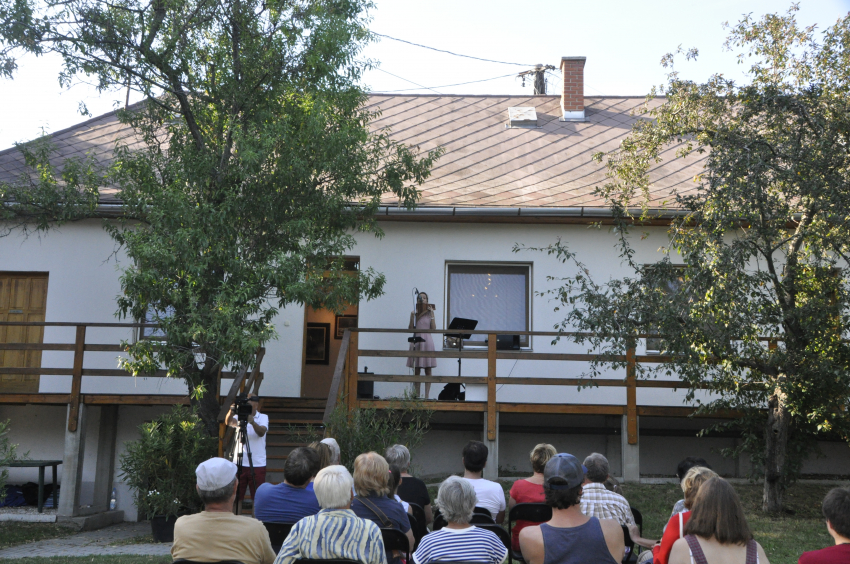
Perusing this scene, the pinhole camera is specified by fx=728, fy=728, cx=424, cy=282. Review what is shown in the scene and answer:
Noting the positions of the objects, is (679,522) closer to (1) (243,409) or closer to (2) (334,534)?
(2) (334,534)

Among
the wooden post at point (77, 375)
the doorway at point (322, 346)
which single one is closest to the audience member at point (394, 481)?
the wooden post at point (77, 375)

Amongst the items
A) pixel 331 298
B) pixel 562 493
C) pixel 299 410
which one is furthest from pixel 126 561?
pixel 562 493

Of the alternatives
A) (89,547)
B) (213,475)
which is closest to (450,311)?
(89,547)

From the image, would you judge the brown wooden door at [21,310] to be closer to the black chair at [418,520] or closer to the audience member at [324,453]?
the audience member at [324,453]

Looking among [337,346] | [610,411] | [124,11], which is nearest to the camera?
[124,11]

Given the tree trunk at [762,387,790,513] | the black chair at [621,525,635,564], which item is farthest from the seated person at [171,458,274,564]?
the tree trunk at [762,387,790,513]

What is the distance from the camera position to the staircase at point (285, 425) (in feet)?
32.5

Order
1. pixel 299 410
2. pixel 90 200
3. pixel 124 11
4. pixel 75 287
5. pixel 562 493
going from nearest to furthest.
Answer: pixel 562 493 → pixel 124 11 → pixel 90 200 → pixel 299 410 → pixel 75 287

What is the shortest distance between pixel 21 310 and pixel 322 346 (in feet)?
16.9

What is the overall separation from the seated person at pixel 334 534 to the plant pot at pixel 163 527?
5.69 metres

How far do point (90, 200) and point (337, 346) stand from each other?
5.57 m

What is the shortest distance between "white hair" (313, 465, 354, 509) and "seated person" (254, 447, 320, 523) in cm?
80

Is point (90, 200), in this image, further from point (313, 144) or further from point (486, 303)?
point (486, 303)

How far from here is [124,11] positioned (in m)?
8.20
